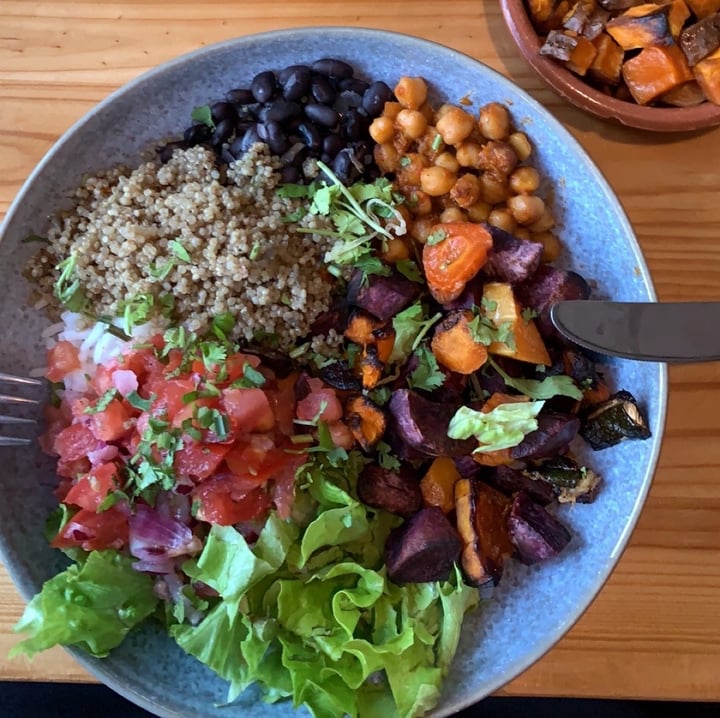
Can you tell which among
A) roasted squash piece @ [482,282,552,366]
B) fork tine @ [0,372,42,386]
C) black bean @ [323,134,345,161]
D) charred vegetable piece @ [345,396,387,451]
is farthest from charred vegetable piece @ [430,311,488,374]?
fork tine @ [0,372,42,386]

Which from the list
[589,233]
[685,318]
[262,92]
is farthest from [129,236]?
[685,318]

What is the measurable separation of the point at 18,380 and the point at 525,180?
92 centimetres

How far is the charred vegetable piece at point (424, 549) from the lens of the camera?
1288mm

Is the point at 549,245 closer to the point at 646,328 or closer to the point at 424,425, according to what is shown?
the point at 646,328

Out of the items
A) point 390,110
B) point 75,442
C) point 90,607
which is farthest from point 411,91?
point 90,607

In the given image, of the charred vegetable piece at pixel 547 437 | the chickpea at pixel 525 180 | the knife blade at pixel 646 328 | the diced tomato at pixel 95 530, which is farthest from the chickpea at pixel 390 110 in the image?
the diced tomato at pixel 95 530

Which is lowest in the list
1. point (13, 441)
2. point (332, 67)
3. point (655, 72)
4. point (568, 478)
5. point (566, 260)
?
point (13, 441)

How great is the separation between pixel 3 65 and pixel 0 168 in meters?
0.19

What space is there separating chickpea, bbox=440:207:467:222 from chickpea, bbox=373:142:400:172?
119mm

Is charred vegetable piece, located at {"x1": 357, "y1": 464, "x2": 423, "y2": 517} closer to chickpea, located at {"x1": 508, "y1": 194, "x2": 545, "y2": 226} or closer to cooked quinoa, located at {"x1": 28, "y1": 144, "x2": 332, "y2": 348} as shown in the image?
cooked quinoa, located at {"x1": 28, "y1": 144, "x2": 332, "y2": 348}

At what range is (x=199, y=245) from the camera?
4.27 ft

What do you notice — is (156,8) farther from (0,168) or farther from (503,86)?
(503,86)

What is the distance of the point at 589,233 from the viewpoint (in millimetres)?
1368

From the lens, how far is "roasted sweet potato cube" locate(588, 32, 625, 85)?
133cm
